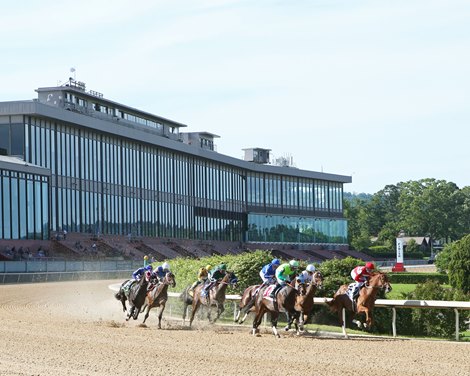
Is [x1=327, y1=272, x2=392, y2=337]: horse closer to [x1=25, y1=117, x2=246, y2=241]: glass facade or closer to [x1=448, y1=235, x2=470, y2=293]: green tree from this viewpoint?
[x1=448, y1=235, x2=470, y2=293]: green tree

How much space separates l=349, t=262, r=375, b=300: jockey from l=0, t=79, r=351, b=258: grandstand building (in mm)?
38127

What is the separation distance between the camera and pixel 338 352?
1777cm

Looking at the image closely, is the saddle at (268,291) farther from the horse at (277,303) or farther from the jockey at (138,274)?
the jockey at (138,274)

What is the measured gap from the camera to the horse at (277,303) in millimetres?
21234

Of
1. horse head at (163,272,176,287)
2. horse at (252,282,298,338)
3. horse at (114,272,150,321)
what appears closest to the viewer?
horse at (252,282,298,338)

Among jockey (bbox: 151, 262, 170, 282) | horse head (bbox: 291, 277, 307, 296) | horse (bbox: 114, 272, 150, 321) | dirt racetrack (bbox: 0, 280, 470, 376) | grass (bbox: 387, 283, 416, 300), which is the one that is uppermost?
jockey (bbox: 151, 262, 170, 282)

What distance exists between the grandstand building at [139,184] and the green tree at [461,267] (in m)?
29.0

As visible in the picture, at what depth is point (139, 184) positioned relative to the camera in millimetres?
79250

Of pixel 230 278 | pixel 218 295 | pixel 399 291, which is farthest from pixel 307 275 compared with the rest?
pixel 399 291

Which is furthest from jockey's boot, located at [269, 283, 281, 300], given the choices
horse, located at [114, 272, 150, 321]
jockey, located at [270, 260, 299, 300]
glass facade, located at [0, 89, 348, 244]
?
glass facade, located at [0, 89, 348, 244]

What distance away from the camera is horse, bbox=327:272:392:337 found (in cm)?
2095

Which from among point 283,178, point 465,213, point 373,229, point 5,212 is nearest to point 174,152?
point 283,178

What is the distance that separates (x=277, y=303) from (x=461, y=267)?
16463 mm

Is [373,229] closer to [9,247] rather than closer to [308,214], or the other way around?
[308,214]
